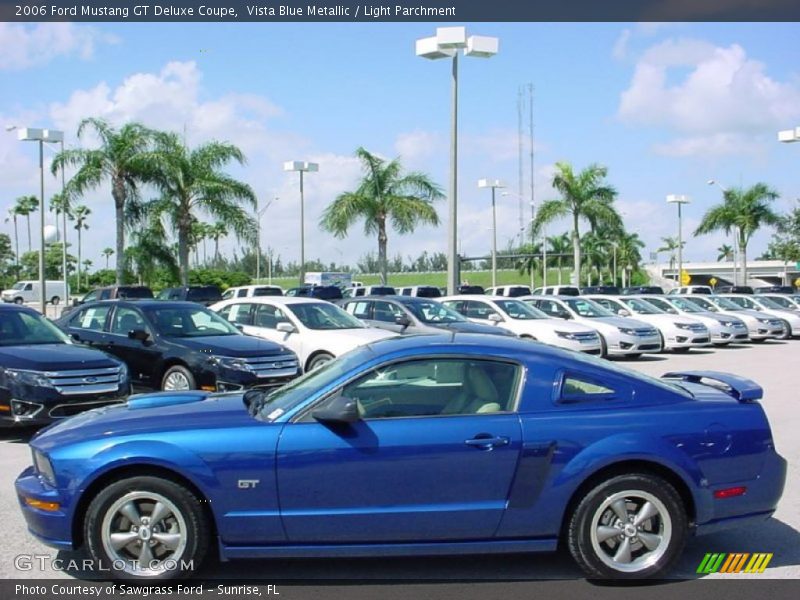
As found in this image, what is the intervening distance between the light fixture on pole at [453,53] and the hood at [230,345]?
1463 centimetres

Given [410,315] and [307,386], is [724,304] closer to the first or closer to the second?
[410,315]

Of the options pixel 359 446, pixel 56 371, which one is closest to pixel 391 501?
pixel 359 446

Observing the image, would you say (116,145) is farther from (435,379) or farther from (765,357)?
(435,379)

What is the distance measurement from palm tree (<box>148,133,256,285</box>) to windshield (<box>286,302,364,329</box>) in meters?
18.5

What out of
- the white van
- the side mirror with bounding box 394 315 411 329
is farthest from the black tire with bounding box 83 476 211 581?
the white van

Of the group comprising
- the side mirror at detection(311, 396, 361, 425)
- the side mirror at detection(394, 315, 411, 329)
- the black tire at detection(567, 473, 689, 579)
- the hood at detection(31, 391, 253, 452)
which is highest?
the side mirror at detection(311, 396, 361, 425)

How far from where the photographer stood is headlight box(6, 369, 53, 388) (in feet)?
30.3

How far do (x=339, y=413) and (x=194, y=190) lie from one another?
2922 centimetres

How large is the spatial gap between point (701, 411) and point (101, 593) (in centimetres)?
370

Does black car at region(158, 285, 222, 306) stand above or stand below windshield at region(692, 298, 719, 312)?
above

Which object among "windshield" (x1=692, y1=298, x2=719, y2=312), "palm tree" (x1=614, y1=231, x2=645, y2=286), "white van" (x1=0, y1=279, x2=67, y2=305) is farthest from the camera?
"palm tree" (x1=614, y1=231, x2=645, y2=286)

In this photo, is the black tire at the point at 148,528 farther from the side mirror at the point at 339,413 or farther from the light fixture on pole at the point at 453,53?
the light fixture on pole at the point at 453,53

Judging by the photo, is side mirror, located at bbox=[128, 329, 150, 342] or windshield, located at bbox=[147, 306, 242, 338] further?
windshield, located at bbox=[147, 306, 242, 338]

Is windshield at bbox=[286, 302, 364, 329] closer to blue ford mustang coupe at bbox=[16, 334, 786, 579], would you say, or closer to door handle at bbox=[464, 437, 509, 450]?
blue ford mustang coupe at bbox=[16, 334, 786, 579]
